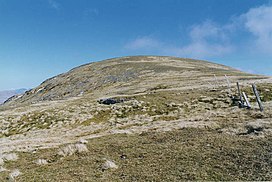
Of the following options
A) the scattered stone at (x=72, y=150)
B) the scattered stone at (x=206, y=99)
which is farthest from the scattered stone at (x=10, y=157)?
the scattered stone at (x=206, y=99)

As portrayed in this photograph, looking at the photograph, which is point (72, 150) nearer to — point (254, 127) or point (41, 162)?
point (41, 162)

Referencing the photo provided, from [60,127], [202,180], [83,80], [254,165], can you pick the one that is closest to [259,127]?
[254,165]

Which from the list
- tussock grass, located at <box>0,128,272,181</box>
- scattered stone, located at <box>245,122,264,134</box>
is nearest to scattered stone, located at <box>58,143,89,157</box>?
tussock grass, located at <box>0,128,272,181</box>

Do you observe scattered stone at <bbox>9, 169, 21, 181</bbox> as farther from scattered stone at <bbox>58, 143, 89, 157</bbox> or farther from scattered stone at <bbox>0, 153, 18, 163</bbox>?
scattered stone at <bbox>0, 153, 18, 163</bbox>

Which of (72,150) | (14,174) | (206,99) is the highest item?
(206,99)

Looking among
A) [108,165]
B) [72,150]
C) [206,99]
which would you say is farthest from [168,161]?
[206,99]

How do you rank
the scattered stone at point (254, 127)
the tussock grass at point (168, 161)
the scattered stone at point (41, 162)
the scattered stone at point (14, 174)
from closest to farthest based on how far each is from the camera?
the tussock grass at point (168, 161)
the scattered stone at point (14, 174)
the scattered stone at point (41, 162)
the scattered stone at point (254, 127)

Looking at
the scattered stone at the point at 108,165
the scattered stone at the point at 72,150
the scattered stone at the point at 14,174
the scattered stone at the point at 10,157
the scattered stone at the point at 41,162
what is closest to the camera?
the scattered stone at the point at 14,174

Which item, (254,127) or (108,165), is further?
(254,127)

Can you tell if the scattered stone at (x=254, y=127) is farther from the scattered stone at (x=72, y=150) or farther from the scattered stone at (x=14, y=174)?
Result: the scattered stone at (x=14, y=174)

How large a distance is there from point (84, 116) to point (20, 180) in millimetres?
31448

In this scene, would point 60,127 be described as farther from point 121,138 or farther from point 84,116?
point 121,138

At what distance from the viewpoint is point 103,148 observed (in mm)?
24281

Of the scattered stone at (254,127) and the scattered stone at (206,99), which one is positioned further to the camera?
the scattered stone at (206,99)
